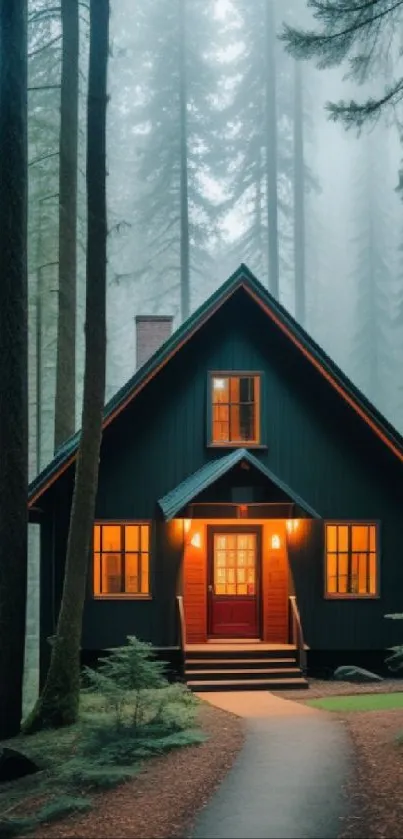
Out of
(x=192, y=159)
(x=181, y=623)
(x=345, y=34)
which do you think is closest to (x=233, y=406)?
(x=181, y=623)

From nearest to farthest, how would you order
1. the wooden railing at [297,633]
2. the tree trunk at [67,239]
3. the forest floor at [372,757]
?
1. the forest floor at [372,757]
2. the wooden railing at [297,633]
3. the tree trunk at [67,239]

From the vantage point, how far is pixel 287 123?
40.7 metres

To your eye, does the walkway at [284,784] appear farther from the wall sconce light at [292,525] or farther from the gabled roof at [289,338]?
the gabled roof at [289,338]

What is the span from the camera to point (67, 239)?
19625 millimetres

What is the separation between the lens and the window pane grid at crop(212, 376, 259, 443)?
17344mm

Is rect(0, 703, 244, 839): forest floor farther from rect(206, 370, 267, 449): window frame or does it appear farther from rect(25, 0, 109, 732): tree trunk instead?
rect(206, 370, 267, 449): window frame

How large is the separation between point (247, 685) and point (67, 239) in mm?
10485

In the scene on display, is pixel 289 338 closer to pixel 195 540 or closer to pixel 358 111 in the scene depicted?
pixel 195 540

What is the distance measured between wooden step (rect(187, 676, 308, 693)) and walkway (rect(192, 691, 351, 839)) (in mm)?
3027

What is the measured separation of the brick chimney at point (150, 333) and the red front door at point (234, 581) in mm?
4160

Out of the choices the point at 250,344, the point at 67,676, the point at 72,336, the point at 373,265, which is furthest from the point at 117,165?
the point at 67,676

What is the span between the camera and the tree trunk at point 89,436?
39.7ft

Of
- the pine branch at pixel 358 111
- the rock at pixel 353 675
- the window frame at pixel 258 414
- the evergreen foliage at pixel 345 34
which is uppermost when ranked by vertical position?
the evergreen foliage at pixel 345 34

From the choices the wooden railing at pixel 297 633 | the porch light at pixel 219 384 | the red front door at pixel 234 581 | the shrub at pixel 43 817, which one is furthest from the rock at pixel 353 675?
the shrub at pixel 43 817
